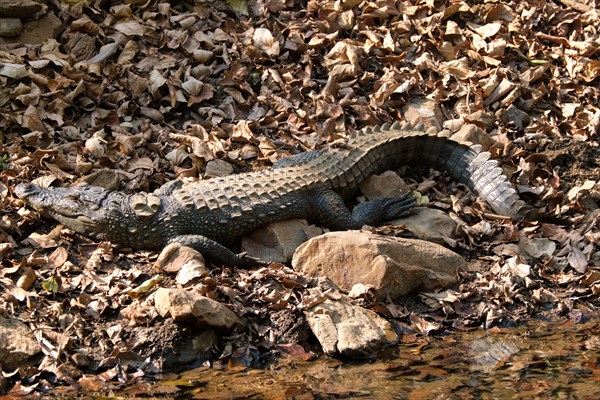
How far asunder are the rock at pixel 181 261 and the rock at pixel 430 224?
68.8 inches

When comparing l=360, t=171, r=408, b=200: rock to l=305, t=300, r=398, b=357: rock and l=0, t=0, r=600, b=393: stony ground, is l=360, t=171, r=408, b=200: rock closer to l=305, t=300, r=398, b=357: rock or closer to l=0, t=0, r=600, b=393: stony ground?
l=0, t=0, r=600, b=393: stony ground

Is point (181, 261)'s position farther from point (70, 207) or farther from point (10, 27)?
point (10, 27)

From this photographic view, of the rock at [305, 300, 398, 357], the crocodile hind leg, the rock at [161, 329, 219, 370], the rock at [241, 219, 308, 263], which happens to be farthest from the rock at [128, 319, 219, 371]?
the crocodile hind leg

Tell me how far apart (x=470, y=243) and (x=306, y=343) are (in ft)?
6.13

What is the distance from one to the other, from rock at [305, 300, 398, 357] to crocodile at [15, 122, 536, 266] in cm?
94

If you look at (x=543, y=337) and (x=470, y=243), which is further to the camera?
(x=470, y=243)

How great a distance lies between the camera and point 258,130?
7480 millimetres

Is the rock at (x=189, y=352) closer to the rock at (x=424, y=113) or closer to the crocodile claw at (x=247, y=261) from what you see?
the crocodile claw at (x=247, y=261)

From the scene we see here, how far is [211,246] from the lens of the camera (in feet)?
20.0

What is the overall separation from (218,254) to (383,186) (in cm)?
176

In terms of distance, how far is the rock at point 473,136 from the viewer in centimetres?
735

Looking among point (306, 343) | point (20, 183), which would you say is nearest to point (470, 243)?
point (306, 343)

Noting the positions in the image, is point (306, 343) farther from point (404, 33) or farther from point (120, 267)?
point (404, 33)

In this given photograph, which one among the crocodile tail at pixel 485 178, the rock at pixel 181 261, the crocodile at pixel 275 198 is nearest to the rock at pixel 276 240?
the crocodile at pixel 275 198
